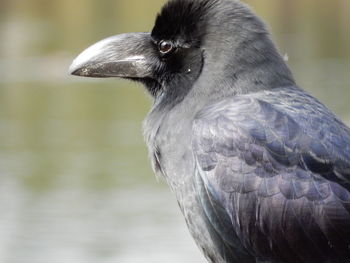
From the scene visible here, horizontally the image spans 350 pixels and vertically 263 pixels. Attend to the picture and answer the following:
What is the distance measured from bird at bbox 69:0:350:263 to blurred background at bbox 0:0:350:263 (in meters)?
0.56

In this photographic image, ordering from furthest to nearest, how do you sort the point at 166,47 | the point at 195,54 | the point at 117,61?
1. the point at 117,61
2. the point at 166,47
3. the point at 195,54

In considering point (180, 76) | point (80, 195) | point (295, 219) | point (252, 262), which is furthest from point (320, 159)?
point (80, 195)

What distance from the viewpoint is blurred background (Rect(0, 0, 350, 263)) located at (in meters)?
18.7

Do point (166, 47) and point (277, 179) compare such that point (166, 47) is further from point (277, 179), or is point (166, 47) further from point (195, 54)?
point (277, 179)

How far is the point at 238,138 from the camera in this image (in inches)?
222

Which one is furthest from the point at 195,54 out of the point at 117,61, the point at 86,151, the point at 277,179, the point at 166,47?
the point at 86,151

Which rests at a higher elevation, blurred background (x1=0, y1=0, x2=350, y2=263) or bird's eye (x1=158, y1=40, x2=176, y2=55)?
bird's eye (x1=158, y1=40, x2=176, y2=55)

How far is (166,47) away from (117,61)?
0.34 meters

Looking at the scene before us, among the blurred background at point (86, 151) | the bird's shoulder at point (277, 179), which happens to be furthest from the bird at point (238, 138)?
the blurred background at point (86, 151)

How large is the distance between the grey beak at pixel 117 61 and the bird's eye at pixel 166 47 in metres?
0.07

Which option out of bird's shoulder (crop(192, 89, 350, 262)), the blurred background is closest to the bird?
bird's shoulder (crop(192, 89, 350, 262))

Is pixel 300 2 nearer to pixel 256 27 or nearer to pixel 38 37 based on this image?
A: pixel 38 37

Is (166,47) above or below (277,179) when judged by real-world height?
above

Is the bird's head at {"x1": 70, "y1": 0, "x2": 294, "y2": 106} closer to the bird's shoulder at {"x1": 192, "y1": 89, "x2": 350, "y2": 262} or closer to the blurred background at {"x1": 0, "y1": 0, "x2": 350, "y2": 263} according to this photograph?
the bird's shoulder at {"x1": 192, "y1": 89, "x2": 350, "y2": 262}
